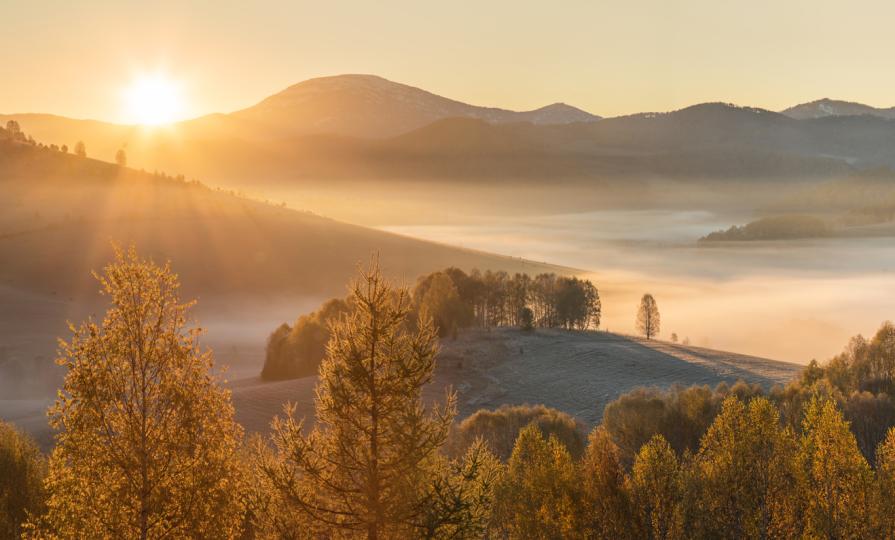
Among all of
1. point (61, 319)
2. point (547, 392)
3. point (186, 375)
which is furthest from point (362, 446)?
point (61, 319)

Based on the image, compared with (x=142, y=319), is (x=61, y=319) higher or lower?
lower

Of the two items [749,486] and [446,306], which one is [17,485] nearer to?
[749,486]

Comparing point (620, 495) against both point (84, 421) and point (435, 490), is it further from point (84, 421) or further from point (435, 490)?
point (84, 421)

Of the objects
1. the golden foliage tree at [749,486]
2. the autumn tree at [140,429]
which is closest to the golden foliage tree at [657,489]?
the golden foliage tree at [749,486]

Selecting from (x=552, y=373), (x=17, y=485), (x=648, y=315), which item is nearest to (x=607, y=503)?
(x=17, y=485)

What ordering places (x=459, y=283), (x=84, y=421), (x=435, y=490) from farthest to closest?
(x=459, y=283) → (x=435, y=490) → (x=84, y=421)

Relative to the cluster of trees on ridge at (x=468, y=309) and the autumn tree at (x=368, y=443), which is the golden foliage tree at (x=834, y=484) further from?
the cluster of trees on ridge at (x=468, y=309)

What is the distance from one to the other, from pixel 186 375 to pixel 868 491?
32.7 meters

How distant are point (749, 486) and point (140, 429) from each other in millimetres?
30334

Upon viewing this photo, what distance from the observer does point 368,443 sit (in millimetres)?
21516

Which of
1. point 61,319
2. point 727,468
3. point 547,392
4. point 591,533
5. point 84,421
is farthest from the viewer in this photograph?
point 61,319

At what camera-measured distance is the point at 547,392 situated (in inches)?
3866

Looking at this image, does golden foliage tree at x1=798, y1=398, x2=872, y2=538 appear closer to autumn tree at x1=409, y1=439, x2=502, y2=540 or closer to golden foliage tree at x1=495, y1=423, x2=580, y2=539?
golden foliage tree at x1=495, y1=423, x2=580, y2=539

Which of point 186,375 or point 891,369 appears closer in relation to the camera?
point 186,375
